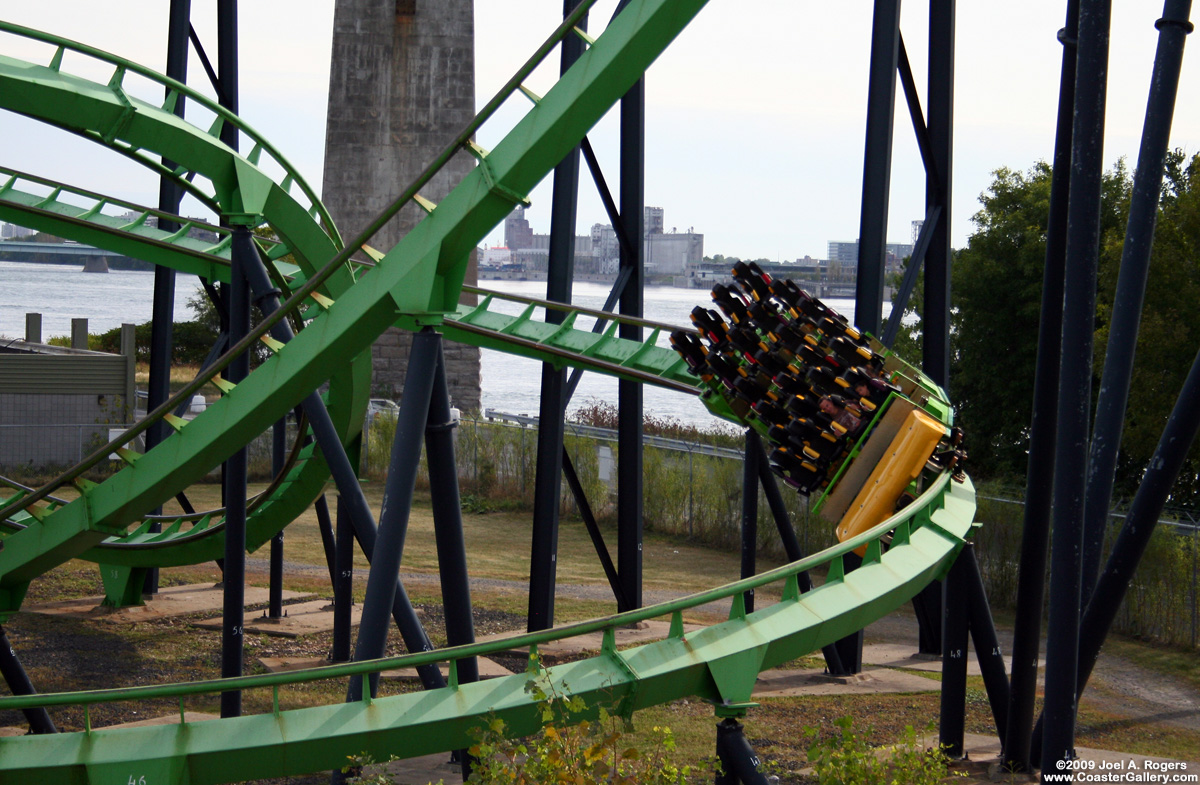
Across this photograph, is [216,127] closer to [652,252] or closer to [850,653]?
[850,653]

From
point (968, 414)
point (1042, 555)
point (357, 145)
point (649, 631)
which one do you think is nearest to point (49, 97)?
point (1042, 555)

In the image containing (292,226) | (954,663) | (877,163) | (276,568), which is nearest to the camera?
(954,663)

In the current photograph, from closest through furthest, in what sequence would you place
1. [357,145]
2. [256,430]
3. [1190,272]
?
1. [256,430]
2. [1190,272]
3. [357,145]

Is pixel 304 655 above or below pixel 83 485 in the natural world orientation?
below

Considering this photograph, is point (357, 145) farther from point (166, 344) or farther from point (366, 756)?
point (366, 756)

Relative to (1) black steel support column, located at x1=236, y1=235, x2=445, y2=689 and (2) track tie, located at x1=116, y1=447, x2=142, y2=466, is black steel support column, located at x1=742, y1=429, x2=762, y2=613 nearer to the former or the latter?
(1) black steel support column, located at x1=236, y1=235, x2=445, y2=689

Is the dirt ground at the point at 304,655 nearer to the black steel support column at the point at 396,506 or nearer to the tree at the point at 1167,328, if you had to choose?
the black steel support column at the point at 396,506

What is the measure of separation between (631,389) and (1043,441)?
5.54m

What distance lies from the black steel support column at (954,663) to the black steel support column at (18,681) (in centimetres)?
620

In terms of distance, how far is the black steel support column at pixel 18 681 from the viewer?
7918 mm

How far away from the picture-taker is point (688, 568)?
54.2ft

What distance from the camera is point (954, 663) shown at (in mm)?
8523

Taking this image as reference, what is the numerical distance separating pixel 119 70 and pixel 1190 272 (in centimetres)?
1355

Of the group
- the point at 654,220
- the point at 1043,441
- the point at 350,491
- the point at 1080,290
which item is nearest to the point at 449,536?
the point at 350,491
